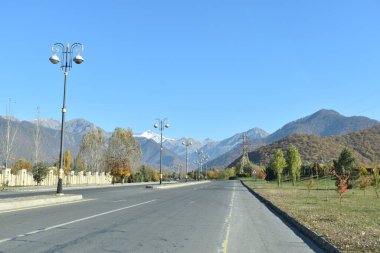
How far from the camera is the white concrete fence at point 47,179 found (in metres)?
58.1

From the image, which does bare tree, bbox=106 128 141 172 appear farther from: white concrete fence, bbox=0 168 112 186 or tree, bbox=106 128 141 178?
white concrete fence, bbox=0 168 112 186

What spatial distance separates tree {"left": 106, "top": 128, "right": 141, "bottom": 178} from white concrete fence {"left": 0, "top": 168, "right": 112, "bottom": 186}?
5833 mm

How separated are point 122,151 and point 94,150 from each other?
2172 centimetres

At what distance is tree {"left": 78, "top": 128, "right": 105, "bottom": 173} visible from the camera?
408ft

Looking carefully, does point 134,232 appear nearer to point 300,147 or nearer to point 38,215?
point 38,215

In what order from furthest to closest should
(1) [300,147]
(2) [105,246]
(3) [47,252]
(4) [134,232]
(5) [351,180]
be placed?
(1) [300,147]
(5) [351,180]
(4) [134,232]
(2) [105,246]
(3) [47,252]

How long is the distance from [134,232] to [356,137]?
192 meters

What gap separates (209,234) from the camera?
14.0 metres

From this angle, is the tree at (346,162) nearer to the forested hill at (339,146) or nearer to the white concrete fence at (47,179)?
the white concrete fence at (47,179)

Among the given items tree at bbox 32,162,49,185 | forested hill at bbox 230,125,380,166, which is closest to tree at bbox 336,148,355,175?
tree at bbox 32,162,49,185

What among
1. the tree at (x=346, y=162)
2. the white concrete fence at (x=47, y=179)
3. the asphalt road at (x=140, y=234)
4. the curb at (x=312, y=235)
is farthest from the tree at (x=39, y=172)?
the curb at (x=312, y=235)

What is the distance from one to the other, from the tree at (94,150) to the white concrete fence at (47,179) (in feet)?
89.2

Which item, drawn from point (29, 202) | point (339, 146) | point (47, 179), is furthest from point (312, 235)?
point (339, 146)

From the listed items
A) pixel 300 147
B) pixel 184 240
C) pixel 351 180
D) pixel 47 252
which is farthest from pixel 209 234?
pixel 300 147
